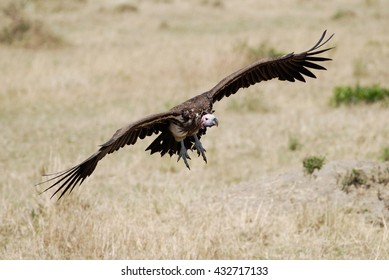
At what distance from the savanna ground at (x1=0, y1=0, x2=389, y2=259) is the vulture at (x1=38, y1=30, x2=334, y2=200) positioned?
931 millimetres

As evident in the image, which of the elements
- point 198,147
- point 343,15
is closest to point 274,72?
point 198,147

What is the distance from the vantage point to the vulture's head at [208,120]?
5371 millimetres

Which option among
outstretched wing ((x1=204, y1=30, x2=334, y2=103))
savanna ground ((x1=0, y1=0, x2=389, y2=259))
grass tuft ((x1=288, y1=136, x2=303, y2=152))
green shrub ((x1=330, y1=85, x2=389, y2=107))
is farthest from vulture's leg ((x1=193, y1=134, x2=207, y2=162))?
green shrub ((x1=330, y1=85, x2=389, y2=107))

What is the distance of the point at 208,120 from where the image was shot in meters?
5.40

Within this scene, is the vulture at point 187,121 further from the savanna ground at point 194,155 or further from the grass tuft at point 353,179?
the grass tuft at point 353,179

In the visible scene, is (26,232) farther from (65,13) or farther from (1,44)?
(65,13)

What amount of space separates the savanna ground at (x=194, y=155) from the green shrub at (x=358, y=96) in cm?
19

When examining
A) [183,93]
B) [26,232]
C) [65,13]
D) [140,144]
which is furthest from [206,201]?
[65,13]

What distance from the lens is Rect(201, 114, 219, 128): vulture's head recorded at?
5.37 meters

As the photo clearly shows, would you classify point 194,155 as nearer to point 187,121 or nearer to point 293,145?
point 293,145

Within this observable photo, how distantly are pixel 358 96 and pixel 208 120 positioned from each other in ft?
27.8

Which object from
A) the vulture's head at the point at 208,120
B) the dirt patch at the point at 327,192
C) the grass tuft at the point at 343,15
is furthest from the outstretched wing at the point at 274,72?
the grass tuft at the point at 343,15

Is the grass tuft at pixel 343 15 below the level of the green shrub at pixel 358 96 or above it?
above

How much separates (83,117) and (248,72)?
24.8ft
